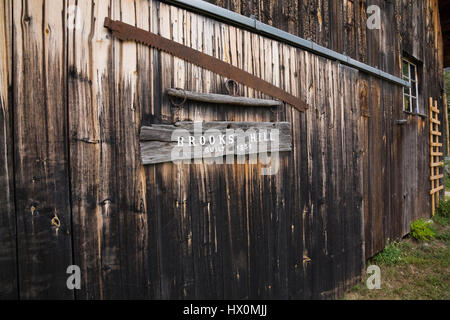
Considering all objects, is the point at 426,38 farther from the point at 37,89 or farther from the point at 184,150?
the point at 37,89

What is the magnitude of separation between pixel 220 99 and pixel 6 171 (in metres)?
1.44

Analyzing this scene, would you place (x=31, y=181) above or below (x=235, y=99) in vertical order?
below

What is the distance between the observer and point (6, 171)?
1.34m

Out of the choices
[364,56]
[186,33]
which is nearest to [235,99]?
[186,33]

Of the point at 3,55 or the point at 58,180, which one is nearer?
the point at 3,55

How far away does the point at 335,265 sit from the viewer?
282cm

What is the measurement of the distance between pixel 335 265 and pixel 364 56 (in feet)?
9.41

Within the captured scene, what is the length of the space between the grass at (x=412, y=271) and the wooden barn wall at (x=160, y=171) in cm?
46

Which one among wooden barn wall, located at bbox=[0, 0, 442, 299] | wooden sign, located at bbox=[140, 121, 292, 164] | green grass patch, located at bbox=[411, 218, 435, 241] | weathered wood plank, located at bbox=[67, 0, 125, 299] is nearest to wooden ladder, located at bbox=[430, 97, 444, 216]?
green grass patch, located at bbox=[411, 218, 435, 241]

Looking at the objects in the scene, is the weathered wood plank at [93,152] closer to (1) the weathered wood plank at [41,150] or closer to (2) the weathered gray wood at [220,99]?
(1) the weathered wood plank at [41,150]

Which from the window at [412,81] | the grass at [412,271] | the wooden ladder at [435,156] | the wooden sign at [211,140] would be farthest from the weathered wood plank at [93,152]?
the wooden ladder at [435,156]

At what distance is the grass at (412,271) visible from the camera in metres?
2.96

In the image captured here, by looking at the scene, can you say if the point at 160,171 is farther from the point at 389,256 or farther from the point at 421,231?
the point at 421,231

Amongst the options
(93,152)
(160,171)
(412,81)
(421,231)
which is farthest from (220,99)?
(412,81)
